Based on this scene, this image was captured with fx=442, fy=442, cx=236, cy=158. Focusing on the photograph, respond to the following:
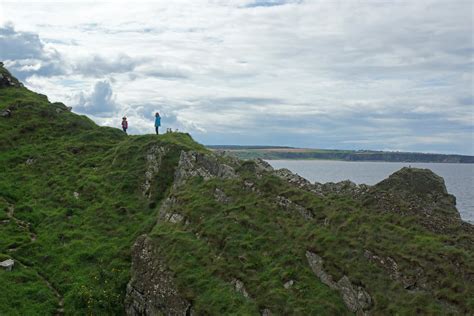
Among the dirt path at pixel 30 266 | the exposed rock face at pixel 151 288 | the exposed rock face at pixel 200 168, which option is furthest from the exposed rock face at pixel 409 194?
the dirt path at pixel 30 266

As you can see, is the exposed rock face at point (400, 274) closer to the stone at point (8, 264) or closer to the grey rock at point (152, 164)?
the grey rock at point (152, 164)

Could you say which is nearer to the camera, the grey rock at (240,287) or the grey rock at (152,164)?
the grey rock at (240,287)

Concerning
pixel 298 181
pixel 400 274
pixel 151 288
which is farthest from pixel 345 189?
pixel 151 288

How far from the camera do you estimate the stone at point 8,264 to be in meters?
30.3

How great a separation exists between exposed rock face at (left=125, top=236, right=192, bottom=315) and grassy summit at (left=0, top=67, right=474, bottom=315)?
0.42 metres

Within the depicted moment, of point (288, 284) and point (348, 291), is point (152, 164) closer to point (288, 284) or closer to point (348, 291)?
point (288, 284)

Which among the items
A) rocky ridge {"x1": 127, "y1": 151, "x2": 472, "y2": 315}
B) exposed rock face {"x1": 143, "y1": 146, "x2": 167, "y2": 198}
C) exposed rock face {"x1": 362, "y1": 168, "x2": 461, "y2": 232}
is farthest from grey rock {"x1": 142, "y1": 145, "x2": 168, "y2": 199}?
exposed rock face {"x1": 362, "y1": 168, "x2": 461, "y2": 232}

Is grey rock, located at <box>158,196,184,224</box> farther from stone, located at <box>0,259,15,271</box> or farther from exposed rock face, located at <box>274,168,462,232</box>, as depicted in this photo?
stone, located at <box>0,259,15,271</box>

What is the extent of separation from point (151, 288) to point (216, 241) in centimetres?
500

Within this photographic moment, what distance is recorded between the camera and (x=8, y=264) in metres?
30.5

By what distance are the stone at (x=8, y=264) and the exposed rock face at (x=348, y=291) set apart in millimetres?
20577

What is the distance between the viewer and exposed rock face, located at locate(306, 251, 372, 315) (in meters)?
22.9

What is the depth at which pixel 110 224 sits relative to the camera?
37438mm

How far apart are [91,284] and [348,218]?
1785cm
